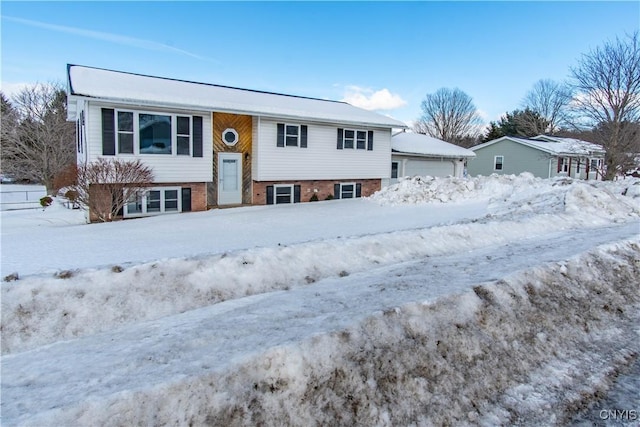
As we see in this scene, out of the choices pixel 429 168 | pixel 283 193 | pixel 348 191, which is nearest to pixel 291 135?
pixel 283 193

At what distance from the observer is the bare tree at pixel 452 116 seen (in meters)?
53.9

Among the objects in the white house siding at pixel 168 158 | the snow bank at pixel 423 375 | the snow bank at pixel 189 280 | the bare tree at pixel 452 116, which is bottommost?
the snow bank at pixel 423 375

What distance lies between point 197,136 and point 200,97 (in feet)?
5.21

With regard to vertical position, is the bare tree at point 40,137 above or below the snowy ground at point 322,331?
above

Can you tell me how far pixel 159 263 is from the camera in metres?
4.84

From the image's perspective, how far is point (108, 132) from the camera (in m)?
11.9

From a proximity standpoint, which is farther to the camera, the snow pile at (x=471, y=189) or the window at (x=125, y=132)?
the snow pile at (x=471, y=189)

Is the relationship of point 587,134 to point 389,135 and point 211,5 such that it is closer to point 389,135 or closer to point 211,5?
point 389,135

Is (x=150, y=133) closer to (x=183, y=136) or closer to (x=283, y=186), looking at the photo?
(x=183, y=136)

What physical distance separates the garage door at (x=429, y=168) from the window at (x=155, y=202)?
1339 centimetres

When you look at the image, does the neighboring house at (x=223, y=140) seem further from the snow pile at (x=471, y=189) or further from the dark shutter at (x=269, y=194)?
the snow pile at (x=471, y=189)

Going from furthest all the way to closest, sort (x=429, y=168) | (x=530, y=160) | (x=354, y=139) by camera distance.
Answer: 1. (x=530, y=160)
2. (x=429, y=168)
3. (x=354, y=139)

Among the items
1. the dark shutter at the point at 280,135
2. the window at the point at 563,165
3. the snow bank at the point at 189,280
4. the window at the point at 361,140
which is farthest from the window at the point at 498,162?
the snow bank at the point at 189,280

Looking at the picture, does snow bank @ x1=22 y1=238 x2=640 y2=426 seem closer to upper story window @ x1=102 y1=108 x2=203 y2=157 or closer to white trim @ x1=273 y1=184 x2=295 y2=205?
upper story window @ x1=102 y1=108 x2=203 y2=157
